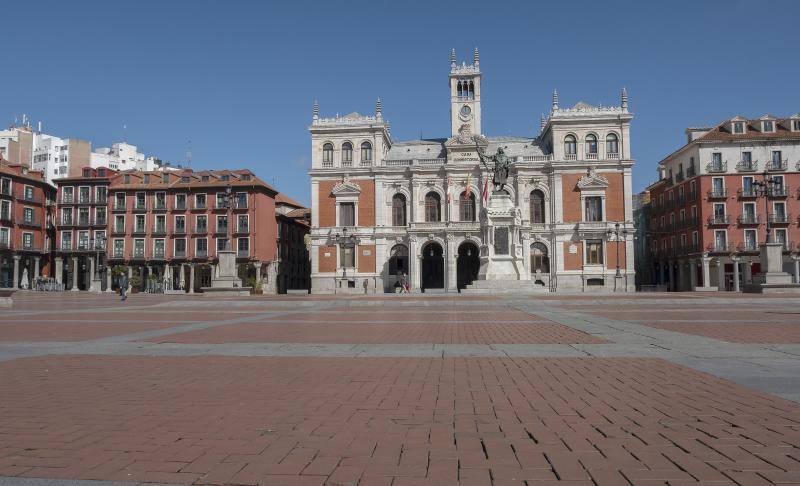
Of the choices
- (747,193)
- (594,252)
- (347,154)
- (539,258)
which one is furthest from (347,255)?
(747,193)

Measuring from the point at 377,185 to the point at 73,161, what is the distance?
54399mm

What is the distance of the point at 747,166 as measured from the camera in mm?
57312

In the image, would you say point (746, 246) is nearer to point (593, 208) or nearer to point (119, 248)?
point (593, 208)

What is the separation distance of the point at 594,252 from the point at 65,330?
53.0m

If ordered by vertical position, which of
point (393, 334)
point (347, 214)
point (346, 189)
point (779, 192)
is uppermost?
point (346, 189)

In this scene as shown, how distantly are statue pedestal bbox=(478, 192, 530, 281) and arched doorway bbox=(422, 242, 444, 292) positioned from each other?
77.7 ft

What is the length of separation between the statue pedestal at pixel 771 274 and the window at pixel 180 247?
5647 cm

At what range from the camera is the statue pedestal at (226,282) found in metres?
32.2

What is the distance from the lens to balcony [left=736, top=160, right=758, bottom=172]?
187 ft

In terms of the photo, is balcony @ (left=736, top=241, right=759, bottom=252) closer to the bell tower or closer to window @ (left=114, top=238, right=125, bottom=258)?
the bell tower

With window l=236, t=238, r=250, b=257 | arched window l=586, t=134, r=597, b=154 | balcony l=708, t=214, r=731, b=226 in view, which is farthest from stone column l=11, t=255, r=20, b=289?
balcony l=708, t=214, r=731, b=226

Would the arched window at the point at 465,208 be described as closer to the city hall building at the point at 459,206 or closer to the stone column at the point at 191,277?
the city hall building at the point at 459,206

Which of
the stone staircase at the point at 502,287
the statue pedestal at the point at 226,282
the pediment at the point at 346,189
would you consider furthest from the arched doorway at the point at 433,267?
the statue pedestal at the point at 226,282

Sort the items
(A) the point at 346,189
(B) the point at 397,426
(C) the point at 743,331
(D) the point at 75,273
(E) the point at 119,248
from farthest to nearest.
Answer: (D) the point at 75,273, (E) the point at 119,248, (A) the point at 346,189, (C) the point at 743,331, (B) the point at 397,426
